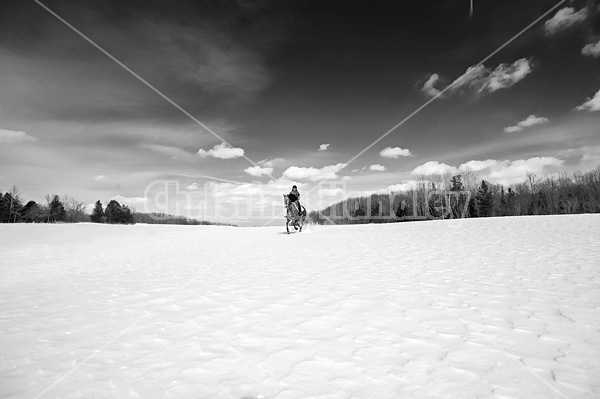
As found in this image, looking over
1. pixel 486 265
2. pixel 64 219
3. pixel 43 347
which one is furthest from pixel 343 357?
pixel 64 219

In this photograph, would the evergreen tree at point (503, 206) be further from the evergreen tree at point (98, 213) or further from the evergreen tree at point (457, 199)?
the evergreen tree at point (98, 213)

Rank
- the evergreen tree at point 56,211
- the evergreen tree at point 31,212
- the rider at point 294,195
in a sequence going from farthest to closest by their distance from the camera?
the evergreen tree at point 56,211 < the evergreen tree at point 31,212 < the rider at point 294,195

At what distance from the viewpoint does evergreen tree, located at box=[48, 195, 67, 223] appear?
251ft

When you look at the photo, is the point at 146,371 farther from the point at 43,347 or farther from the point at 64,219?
the point at 64,219

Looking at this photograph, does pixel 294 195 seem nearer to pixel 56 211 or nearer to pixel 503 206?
pixel 56 211

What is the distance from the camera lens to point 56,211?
7738cm

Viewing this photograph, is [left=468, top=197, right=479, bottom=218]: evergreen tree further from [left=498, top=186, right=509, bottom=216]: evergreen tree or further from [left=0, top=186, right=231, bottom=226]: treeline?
[left=0, top=186, right=231, bottom=226]: treeline

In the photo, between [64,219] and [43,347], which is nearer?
[43,347]

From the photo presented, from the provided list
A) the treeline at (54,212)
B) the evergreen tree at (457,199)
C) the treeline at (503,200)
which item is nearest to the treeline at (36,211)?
the treeline at (54,212)

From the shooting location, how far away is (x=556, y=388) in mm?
2666

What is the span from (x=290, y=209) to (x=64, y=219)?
88.9 meters

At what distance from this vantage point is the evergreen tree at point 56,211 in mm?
76500

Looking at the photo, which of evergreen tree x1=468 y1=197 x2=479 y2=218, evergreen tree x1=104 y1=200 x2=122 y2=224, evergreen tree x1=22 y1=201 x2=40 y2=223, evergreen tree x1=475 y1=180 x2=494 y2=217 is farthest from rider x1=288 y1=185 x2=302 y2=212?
evergreen tree x1=22 y1=201 x2=40 y2=223

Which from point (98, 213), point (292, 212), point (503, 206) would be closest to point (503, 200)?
point (503, 206)
